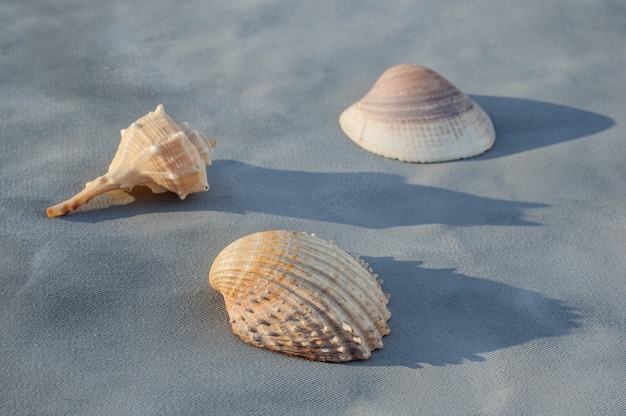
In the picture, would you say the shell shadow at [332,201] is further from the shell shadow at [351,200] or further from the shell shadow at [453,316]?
the shell shadow at [453,316]

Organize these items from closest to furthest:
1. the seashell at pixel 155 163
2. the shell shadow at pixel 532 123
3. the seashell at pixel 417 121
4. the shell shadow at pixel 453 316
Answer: the shell shadow at pixel 453 316
the seashell at pixel 155 163
the seashell at pixel 417 121
the shell shadow at pixel 532 123

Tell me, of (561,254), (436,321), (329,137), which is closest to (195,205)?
(329,137)

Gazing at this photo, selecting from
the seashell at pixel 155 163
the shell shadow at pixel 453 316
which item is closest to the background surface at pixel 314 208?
the shell shadow at pixel 453 316

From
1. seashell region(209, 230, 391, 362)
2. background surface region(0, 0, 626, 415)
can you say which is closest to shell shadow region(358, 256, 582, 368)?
background surface region(0, 0, 626, 415)

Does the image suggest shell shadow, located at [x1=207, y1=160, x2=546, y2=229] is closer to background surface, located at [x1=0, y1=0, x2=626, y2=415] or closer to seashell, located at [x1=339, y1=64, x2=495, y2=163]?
background surface, located at [x1=0, y1=0, x2=626, y2=415]

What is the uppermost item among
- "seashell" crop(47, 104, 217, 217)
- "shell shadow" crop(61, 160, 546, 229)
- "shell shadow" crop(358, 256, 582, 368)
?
"seashell" crop(47, 104, 217, 217)

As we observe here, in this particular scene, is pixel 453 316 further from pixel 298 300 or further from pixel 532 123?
pixel 532 123
